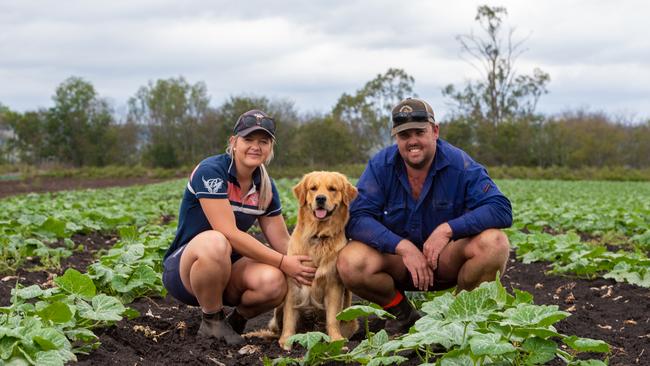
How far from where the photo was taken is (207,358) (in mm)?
3977

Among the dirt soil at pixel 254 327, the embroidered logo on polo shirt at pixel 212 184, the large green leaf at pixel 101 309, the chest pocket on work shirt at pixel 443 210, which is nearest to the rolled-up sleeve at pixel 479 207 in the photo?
the chest pocket on work shirt at pixel 443 210

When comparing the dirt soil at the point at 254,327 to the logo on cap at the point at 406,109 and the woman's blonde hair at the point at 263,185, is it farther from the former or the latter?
the logo on cap at the point at 406,109

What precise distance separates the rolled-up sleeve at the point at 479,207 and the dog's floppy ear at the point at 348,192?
2.35 feet

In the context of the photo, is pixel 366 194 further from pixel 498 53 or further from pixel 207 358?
pixel 498 53

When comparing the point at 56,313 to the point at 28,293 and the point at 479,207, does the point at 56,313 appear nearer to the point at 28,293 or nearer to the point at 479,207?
the point at 28,293

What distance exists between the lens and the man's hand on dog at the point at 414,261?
454 cm

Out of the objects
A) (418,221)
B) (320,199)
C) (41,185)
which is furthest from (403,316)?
(41,185)

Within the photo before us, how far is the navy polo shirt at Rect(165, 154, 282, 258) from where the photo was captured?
4.39 meters

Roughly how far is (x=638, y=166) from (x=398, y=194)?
179ft

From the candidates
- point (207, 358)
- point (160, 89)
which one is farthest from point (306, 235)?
point (160, 89)

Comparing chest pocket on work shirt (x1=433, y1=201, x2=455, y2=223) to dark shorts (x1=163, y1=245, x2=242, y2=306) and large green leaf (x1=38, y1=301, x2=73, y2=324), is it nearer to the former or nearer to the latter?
dark shorts (x1=163, y1=245, x2=242, y2=306)

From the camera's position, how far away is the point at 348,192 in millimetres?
4770

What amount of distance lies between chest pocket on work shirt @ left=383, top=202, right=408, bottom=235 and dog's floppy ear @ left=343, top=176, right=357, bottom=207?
269 millimetres

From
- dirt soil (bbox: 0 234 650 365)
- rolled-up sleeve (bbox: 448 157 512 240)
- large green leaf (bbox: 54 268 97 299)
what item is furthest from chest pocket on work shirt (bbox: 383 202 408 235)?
large green leaf (bbox: 54 268 97 299)
